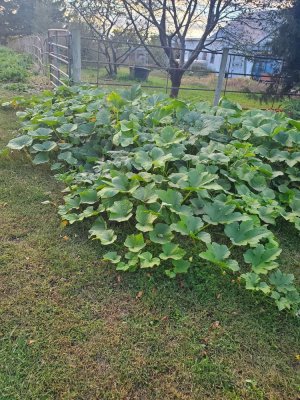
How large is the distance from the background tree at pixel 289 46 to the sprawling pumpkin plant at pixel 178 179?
4.30 m

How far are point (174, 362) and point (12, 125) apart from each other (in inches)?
156

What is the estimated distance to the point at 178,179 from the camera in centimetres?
251

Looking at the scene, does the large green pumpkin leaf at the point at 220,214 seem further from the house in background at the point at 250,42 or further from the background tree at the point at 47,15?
the background tree at the point at 47,15

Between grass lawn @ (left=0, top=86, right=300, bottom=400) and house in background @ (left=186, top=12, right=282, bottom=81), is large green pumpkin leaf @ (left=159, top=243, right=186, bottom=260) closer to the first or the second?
grass lawn @ (left=0, top=86, right=300, bottom=400)

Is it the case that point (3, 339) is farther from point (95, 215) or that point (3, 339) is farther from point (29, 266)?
point (95, 215)

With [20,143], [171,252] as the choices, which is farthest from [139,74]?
[171,252]

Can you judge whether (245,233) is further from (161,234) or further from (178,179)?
(178,179)

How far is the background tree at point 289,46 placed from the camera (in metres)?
6.79

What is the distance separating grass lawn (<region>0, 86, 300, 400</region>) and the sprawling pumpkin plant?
133 millimetres

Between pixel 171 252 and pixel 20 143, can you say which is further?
pixel 20 143

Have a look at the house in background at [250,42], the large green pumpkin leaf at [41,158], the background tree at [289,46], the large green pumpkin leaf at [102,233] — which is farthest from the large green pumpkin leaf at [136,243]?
the house in background at [250,42]

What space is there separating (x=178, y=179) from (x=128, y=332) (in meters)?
1.21

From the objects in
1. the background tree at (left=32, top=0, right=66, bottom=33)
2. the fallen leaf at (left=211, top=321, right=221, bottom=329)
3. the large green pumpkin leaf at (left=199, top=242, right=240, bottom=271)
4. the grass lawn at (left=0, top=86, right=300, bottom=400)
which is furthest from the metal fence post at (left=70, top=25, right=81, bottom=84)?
the background tree at (left=32, top=0, right=66, bottom=33)

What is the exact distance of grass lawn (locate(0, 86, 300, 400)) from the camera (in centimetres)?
142
